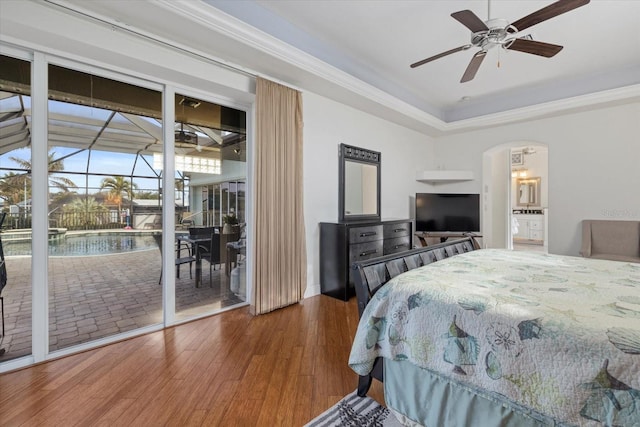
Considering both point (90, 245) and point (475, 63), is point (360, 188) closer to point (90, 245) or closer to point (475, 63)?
point (475, 63)

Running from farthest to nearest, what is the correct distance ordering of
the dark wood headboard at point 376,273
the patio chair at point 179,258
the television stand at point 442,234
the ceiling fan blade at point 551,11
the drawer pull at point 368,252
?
the television stand at point 442,234 → the drawer pull at point 368,252 → the patio chair at point 179,258 → the ceiling fan blade at point 551,11 → the dark wood headboard at point 376,273

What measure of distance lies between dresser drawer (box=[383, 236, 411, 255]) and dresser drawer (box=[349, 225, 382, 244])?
0.24 metres

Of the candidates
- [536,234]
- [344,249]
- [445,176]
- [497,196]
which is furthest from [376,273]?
[536,234]

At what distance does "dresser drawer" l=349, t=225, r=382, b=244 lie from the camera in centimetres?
349

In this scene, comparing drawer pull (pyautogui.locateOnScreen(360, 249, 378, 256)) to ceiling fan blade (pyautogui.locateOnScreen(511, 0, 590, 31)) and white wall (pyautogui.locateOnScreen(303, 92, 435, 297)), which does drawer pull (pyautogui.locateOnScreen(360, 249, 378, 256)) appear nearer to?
white wall (pyautogui.locateOnScreen(303, 92, 435, 297))

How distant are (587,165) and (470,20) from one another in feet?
12.2

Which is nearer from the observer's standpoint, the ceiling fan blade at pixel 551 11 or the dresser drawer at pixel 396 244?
the ceiling fan blade at pixel 551 11

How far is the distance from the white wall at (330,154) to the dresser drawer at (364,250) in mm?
485

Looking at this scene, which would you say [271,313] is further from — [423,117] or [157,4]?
[423,117]

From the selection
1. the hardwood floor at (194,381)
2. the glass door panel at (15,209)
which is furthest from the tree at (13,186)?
the hardwood floor at (194,381)

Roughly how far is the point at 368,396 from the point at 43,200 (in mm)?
2628

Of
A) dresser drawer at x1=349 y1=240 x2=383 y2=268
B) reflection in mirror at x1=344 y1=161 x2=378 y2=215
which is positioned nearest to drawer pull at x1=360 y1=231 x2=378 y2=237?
dresser drawer at x1=349 y1=240 x2=383 y2=268

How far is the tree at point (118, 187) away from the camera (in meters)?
2.48

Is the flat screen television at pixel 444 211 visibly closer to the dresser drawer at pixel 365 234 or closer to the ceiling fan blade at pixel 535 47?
the dresser drawer at pixel 365 234
